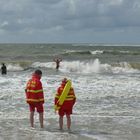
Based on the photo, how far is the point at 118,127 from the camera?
1147 cm

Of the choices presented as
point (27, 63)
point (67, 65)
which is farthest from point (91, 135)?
point (27, 63)

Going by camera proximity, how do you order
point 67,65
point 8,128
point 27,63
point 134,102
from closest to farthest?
point 8,128 → point 134,102 → point 67,65 → point 27,63

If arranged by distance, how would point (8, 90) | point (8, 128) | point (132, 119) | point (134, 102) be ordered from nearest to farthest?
point (8, 128)
point (132, 119)
point (134, 102)
point (8, 90)

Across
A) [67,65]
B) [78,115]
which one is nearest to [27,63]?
[67,65]

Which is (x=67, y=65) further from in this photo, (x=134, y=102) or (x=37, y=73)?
(x=37, y=73)

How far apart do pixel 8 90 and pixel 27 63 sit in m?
29.3

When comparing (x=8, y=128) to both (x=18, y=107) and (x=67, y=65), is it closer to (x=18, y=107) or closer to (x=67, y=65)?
(x=18, y=107)

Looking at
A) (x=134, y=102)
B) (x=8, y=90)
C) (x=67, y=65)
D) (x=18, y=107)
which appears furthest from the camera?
(x=67, y=65)

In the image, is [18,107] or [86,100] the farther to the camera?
[86,100]

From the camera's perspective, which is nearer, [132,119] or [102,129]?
[102,129]

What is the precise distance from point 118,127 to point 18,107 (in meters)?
4.59

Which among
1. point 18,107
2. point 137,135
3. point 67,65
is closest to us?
point 137,135

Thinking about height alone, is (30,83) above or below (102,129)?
above

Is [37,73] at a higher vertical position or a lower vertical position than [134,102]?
higher
